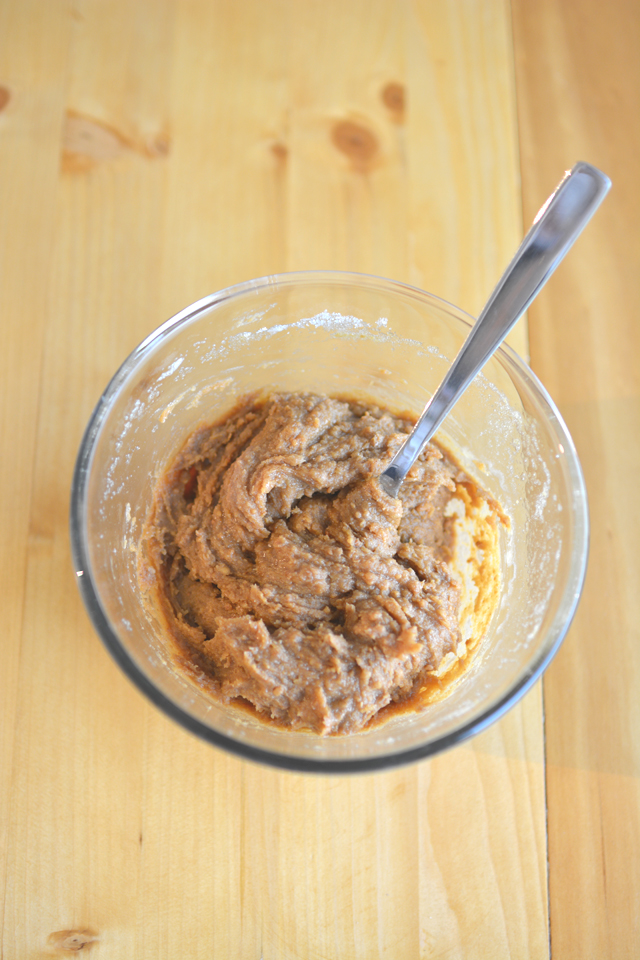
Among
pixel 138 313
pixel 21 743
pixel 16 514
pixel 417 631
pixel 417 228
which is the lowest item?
pixel 21 743

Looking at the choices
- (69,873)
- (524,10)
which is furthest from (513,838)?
(524,10)

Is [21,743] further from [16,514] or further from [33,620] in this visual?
[16,514]

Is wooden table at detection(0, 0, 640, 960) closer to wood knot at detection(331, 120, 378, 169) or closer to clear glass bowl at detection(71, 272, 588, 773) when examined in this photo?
wood knot at detection(331, 120, 378, 169)

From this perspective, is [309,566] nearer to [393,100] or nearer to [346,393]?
[346,393]

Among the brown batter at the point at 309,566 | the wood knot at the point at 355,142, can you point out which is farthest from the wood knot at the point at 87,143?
the brown batter at the point at 309,566

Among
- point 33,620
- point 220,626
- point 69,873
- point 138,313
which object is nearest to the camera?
point 220,626

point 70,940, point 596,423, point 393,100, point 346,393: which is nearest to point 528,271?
point 346,393
